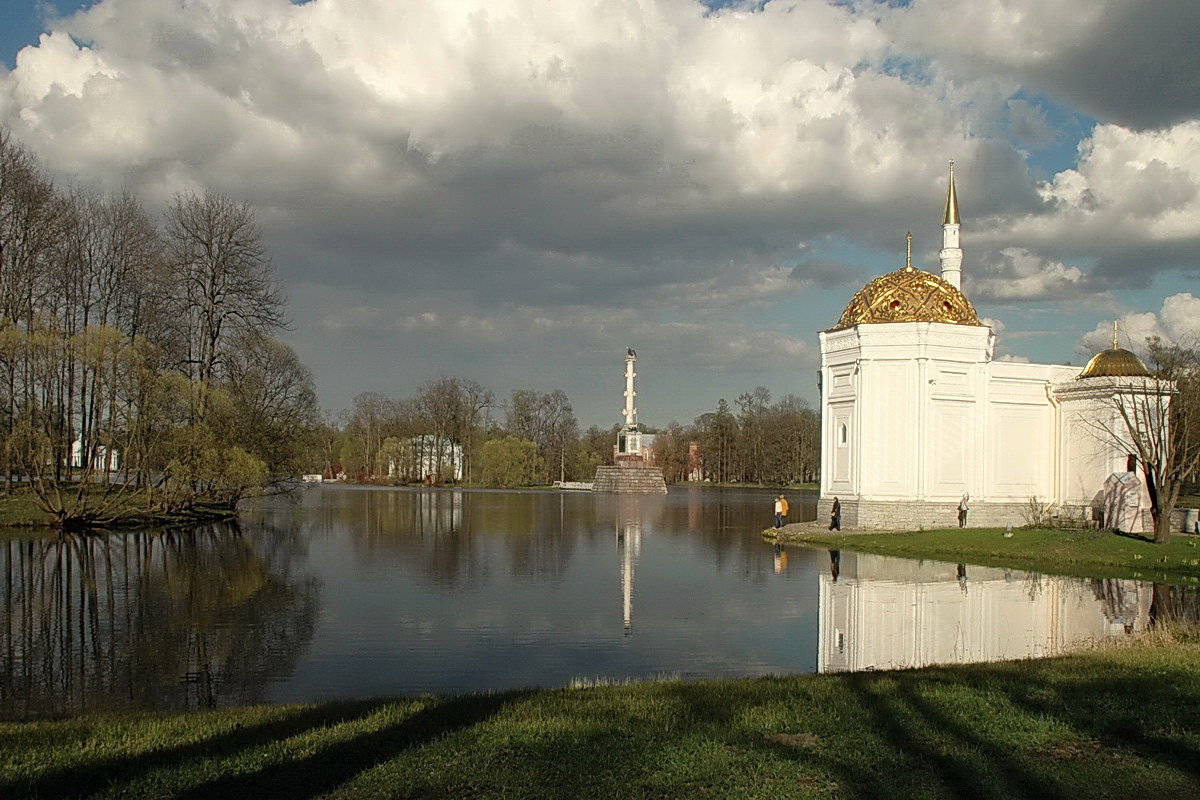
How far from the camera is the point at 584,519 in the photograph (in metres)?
46.0

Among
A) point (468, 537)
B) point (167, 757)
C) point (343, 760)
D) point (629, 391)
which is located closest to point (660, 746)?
point (343, 760)

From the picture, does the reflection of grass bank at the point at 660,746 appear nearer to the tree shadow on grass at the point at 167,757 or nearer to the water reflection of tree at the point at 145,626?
the tree shadow on grass at the point at 167,757

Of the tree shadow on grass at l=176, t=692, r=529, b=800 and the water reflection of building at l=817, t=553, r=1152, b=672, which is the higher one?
the tree shadow on grass at l=176, t=692, r=529, b=800

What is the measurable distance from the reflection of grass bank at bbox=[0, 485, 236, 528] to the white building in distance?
24349mm

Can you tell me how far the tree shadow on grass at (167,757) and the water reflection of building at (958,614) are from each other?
6.88m

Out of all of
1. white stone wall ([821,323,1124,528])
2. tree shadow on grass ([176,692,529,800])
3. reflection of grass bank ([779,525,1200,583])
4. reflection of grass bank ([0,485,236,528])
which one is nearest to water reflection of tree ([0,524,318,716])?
tree shadow on grass ([176,692,529,800])

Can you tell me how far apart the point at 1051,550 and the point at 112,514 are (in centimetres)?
2893

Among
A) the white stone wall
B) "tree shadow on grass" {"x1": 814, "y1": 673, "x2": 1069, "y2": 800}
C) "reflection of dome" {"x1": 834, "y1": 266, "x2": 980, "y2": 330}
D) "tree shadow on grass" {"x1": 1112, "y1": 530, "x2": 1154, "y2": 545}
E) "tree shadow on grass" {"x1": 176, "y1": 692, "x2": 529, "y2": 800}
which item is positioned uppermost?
"reflection of dome" {"x1": 834, "y1": 266, "x2": 980, "y2": 330}

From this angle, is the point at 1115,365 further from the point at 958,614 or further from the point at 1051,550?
the point at 958,614

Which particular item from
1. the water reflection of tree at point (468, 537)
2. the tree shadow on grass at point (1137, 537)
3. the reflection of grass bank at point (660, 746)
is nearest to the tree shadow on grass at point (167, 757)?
the reflection of grass bank at point (660, 746)

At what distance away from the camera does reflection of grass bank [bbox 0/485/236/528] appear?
3209cm

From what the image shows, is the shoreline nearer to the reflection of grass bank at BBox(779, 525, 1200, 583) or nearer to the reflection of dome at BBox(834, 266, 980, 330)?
the reflection of grass bank at BBox(779, 525, 1200, 583)

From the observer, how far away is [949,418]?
36.2m

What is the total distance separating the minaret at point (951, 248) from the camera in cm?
4309
